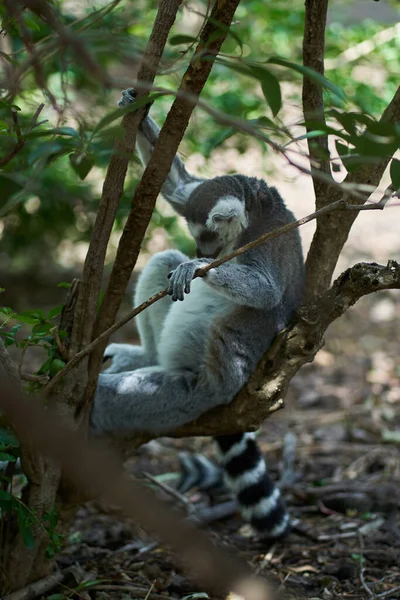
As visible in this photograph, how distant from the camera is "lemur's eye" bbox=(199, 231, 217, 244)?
12.4 feet

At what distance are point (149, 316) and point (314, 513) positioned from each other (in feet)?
5.83

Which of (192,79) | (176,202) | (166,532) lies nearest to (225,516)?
(176,202)

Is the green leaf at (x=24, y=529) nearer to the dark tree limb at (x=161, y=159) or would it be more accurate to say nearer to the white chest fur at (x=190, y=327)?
the dark tree limb at (x=161, y=159)

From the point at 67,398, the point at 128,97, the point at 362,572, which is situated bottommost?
the point at 362,572

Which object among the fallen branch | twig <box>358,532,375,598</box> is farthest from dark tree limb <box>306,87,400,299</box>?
the fallen branch

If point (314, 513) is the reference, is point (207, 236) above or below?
above

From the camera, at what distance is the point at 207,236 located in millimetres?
3795

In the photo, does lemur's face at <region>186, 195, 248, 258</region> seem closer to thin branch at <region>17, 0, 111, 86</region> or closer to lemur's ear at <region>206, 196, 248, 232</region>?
lemur's ear at <region>206, 196, 248, 232</region>

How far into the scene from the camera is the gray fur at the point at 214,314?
353 cm

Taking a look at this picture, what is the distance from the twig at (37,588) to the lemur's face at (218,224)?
1.86 metres

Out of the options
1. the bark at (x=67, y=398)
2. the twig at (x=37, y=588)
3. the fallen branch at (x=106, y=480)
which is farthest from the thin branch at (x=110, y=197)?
the fallen branch at (x=106, y=480)

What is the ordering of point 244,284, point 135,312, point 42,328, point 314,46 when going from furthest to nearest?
point 244,284
point 314,46
point 42,328
point 135,312

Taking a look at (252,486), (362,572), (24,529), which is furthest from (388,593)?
(24,529)

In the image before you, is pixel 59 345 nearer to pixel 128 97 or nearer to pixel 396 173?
pixel 128 97
